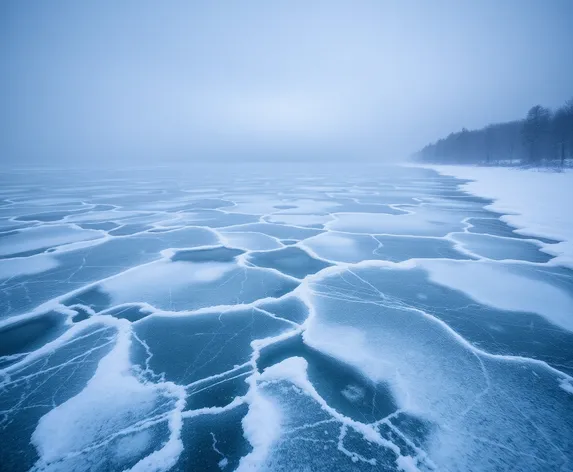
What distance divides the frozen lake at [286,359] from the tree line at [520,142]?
27.5 metres

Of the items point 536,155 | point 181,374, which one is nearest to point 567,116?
point 536,155

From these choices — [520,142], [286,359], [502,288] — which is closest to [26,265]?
[286,359]

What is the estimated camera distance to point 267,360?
6.86ft

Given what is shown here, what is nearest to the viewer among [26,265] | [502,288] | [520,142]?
[502,288]

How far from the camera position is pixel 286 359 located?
2.10 metres

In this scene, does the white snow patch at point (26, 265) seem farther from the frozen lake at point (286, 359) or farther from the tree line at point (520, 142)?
the tree line at point (520, 142)

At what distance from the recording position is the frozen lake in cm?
145

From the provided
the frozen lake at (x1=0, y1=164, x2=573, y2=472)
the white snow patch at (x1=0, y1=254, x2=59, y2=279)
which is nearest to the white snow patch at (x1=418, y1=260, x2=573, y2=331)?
the frozen lake at (x1=0, y1=164, x2=573, y2=472)

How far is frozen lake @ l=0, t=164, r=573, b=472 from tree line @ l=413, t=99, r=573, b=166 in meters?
27.5

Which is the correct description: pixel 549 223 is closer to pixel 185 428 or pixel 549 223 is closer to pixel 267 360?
pixel 267 360

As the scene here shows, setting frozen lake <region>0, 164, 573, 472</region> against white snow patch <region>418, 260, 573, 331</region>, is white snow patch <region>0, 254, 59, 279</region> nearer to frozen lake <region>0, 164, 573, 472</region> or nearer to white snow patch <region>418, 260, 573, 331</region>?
frozen lake <region>0, 164, 573, 472</region>

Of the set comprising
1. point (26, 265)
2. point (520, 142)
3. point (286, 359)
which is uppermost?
point (520, 142)

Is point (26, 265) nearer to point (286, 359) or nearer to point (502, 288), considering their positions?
point (286, 359)

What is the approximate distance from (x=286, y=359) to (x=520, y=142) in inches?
1919
